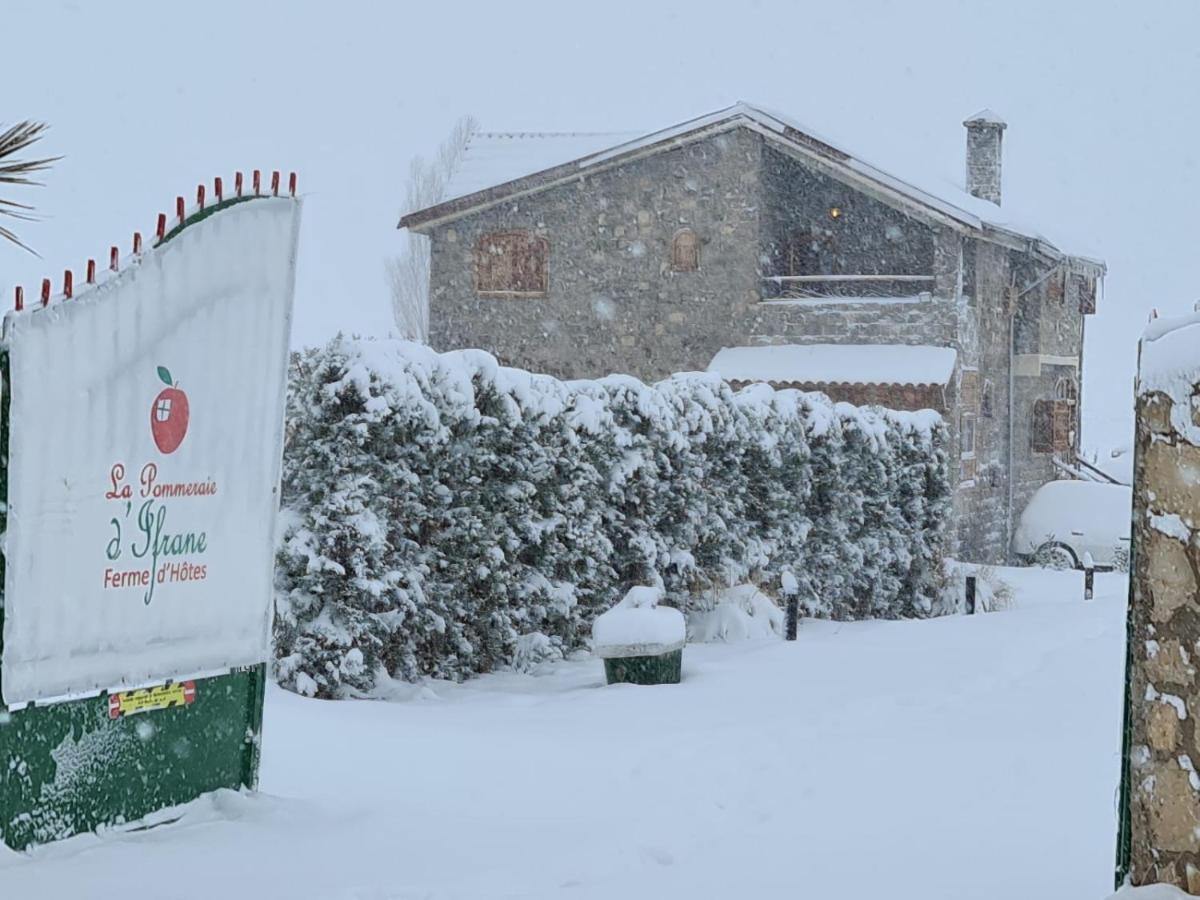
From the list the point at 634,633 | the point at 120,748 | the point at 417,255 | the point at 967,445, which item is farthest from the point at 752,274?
the point at 417,255

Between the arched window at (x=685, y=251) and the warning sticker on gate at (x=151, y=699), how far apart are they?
20432 mm

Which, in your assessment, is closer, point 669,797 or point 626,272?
point 669,797

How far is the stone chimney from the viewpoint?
32.0 metres

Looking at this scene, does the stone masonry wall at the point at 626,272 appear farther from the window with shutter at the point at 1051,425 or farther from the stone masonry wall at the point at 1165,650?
the stone masonry wall at the point at 1165,650

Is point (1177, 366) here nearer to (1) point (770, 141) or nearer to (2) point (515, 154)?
(1) point (770, 141)

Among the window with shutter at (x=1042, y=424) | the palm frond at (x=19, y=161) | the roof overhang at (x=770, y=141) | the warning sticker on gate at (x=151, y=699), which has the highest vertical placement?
the roof overhang at (x=770, y=141)

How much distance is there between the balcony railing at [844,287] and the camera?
25094mm

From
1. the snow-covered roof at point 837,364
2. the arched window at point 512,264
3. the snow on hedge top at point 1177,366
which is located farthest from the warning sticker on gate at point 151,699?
the arched window at point 512,264

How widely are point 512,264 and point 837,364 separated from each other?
20.7 ft

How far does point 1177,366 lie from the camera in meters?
4.35

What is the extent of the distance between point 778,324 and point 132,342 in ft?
67.2

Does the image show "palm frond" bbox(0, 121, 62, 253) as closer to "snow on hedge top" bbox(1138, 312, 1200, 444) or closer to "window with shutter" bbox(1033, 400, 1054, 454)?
"snow on hedge top" bbox(1138, 312, 1200, 444)

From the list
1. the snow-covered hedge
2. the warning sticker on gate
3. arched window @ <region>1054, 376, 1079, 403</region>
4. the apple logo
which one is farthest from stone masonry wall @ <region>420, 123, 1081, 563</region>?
the apple logo

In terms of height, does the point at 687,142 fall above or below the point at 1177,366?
above
